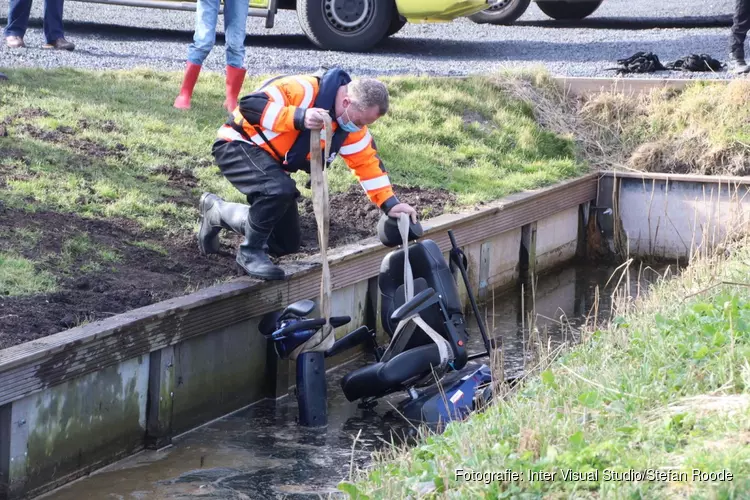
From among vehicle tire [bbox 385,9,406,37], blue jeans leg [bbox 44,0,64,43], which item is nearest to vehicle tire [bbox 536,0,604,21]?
vehicle tire [bbox 385,9,406,37]

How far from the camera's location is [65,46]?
10.7 metres

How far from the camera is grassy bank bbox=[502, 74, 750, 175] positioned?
34.6ft

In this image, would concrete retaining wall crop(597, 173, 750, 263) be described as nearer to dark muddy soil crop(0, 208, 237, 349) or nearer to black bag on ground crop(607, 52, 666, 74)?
black bag on ground crop(607, 52, 666, 74)

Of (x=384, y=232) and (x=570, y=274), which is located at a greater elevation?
(x=384, y=232)

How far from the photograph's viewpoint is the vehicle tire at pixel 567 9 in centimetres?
1606

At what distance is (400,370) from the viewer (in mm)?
5734

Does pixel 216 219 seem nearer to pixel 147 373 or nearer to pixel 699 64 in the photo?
pixel 147 373

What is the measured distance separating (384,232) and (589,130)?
568cm

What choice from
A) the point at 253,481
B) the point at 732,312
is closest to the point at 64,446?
the point at 253,481

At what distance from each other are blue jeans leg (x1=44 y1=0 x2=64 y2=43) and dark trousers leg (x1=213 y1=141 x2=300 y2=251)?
5.32 metres

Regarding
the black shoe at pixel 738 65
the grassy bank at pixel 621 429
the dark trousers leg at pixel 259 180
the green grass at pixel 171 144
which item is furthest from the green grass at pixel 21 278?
the black shoe at pixel 738 65

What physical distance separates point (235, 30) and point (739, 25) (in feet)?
18.8

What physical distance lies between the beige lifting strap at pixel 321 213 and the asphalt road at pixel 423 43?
4714 millimetres

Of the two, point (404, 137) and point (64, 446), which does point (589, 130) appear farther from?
point (64, 446)
